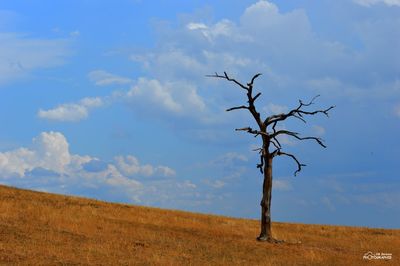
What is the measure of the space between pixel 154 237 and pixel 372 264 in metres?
10.8

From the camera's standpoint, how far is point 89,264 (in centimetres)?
1969

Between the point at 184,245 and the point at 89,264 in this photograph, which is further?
the point at 184,245

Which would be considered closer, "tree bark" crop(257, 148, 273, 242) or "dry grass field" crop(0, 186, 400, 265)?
"dry grass field" crop(0, 186, 400, 265)

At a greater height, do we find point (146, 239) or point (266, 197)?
point (266, 197)

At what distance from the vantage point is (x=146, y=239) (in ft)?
88.6

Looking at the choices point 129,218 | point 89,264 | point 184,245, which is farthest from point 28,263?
point 129,218

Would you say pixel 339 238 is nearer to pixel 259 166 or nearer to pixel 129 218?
pixel 259 166

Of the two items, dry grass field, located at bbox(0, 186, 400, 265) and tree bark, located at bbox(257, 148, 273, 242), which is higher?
tree bark, located at bbox(257, 148, 273, 242)

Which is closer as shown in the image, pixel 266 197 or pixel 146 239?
pixel 146 239

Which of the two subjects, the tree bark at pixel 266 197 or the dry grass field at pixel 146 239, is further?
the tree bark at pixel 266 197

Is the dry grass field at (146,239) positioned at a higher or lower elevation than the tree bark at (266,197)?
lower

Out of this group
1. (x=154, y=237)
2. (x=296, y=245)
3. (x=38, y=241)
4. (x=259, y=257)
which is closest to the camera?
(x=38, y=241)

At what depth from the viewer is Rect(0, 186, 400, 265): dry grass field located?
71.0 feet

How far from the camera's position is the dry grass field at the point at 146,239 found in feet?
71.0
